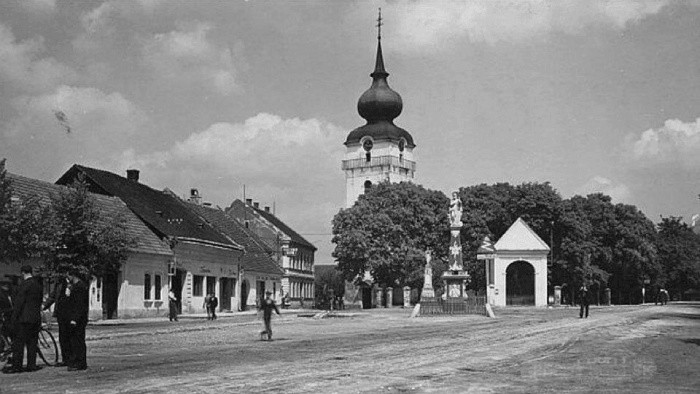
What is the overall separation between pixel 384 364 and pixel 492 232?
64820 mm

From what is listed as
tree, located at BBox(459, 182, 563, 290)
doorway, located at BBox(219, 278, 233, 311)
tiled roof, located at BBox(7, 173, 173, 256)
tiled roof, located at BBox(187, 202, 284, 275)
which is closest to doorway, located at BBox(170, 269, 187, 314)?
tiled roof, located at BBox(7, 173, 173, 256)

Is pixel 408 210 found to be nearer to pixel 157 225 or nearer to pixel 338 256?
pixel 338 256

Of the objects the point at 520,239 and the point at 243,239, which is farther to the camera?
the point at 520,239

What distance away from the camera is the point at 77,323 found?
15039mm

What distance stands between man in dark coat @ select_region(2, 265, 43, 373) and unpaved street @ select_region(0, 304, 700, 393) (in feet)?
1.51

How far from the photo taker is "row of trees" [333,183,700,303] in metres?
72.1

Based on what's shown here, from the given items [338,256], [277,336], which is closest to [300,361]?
[277,336]

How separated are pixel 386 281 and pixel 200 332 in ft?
143

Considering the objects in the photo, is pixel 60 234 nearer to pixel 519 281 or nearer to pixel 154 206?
pixel 154 206

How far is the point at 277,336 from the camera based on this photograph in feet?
87.3

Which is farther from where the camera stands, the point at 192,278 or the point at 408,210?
the point at 408,210

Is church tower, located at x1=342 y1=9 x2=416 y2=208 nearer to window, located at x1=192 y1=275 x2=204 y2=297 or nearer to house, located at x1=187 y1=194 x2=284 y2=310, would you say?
house, located at x1=187 y1=194 x2=284 y2=310

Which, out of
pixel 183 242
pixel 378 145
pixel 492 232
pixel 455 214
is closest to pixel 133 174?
pixel 183 242

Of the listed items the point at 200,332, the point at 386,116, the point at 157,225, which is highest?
the point at 386,116
